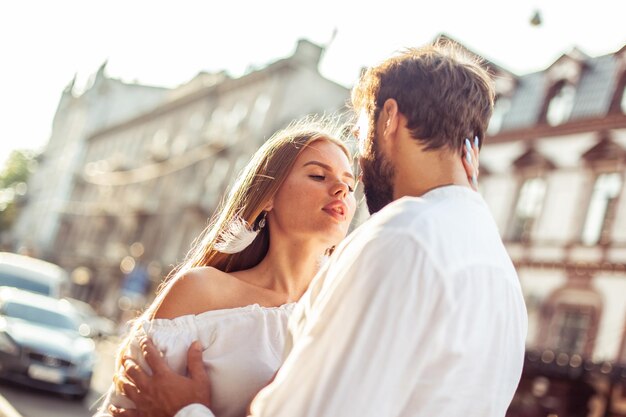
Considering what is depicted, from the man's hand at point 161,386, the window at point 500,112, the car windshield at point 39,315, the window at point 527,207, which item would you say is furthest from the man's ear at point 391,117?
the window at point 500,112

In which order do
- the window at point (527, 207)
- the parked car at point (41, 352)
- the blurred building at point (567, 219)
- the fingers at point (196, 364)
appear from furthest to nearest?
the window at point (527, 207) < the blurred building at point (567, 219) < the parked car at point (41, 352) < the fingers at point (196, 364)

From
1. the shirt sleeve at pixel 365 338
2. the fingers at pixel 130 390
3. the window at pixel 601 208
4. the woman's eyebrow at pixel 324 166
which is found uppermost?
the window at pixel 601 208

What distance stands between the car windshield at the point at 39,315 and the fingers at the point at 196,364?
12.1m

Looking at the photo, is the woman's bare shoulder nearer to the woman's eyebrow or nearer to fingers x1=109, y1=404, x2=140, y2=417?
fingers x1=109, y1=404, x2=140, y2=417

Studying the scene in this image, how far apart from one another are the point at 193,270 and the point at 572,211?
62.7 feet

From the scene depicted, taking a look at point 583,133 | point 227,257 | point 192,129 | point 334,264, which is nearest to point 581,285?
point 583,133

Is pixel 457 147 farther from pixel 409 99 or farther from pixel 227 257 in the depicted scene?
pixel 227 257

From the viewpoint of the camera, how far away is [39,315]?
563 inches

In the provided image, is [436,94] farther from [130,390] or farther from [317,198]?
[130,390]

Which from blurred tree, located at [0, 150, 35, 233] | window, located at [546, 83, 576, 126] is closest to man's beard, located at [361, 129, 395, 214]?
window, located at [546, 83, 576, 126]

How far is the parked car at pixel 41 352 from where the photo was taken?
12.5 meters

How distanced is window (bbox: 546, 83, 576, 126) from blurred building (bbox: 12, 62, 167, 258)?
46719 mm

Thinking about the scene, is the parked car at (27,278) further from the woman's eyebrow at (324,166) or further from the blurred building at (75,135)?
the blurred building at (75,135)

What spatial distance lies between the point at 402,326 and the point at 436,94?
66cm
